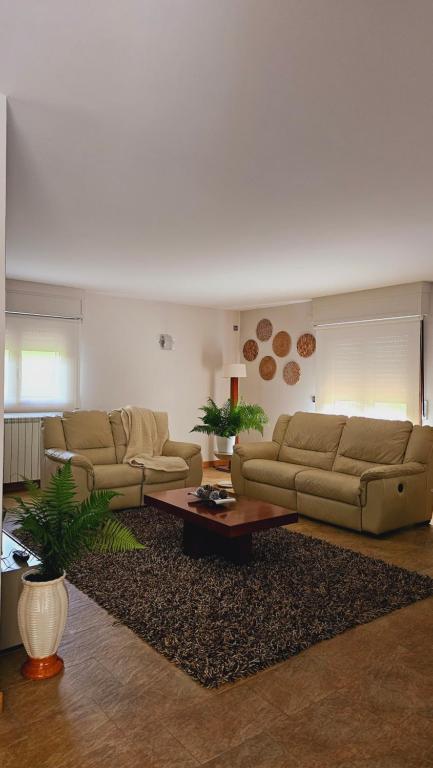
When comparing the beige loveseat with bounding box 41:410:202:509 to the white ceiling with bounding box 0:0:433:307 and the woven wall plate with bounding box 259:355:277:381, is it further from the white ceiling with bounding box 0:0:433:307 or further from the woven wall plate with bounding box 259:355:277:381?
the woven wall plate with bounding box 259:355:277:381

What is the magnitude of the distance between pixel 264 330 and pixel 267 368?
0.57 m

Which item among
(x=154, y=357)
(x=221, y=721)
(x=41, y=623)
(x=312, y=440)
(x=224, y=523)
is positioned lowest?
(x=221, y=721)

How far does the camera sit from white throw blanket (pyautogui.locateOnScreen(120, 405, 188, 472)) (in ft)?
17.1

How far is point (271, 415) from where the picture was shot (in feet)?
25.0

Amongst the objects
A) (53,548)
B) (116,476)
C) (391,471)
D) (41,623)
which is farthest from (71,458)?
(391,471)

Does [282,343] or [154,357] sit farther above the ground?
[282,343]

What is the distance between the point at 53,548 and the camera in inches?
91.6

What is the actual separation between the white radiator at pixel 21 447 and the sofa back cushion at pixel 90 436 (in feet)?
2.54

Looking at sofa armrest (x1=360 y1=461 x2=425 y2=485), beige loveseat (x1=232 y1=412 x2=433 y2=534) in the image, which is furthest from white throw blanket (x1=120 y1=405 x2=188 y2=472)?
sofa armrest (x1=360 y1=461 x2=425 y2=485)

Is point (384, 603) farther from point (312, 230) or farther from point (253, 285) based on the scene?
point (253, 285)

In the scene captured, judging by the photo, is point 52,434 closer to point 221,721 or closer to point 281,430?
point 281,430

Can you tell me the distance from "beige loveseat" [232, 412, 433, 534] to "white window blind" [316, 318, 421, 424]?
0.90 meters

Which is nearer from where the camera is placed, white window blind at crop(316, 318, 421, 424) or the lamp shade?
white window blind at crop(316, 318, 421, 424)

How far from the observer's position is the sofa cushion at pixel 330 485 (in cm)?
435
